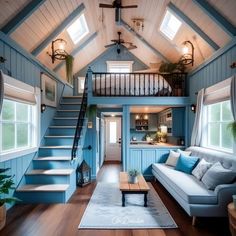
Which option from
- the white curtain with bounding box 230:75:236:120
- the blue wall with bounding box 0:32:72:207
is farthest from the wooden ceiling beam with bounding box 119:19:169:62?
the white curtain with bounding box 230:75:236:120

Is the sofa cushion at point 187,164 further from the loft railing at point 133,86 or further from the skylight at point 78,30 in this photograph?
the skylight at point 78,30

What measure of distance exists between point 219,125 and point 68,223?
3.58 meters

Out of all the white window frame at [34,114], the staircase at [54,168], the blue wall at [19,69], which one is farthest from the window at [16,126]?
the staircase at [54,168]

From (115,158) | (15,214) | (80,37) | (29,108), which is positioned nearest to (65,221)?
(15,214)

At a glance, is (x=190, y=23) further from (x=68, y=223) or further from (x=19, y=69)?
(x=68, y=223)

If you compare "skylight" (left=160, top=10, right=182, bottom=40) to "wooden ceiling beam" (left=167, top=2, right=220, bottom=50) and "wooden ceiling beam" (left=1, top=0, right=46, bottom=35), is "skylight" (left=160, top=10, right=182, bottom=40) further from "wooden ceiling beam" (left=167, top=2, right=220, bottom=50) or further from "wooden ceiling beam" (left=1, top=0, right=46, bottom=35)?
"wooden ceiling beam" (left=1, top=0, right=46, bottom=35)

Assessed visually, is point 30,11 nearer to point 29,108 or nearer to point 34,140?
point 29,108

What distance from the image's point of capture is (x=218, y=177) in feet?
11.1

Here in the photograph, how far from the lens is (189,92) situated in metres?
6.32

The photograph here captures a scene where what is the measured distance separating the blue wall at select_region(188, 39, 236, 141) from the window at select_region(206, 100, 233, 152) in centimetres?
56

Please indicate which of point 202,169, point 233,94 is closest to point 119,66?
point 233,94

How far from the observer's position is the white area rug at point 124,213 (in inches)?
129

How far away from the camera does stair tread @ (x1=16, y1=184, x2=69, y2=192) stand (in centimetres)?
426

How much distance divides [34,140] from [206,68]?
440cm
